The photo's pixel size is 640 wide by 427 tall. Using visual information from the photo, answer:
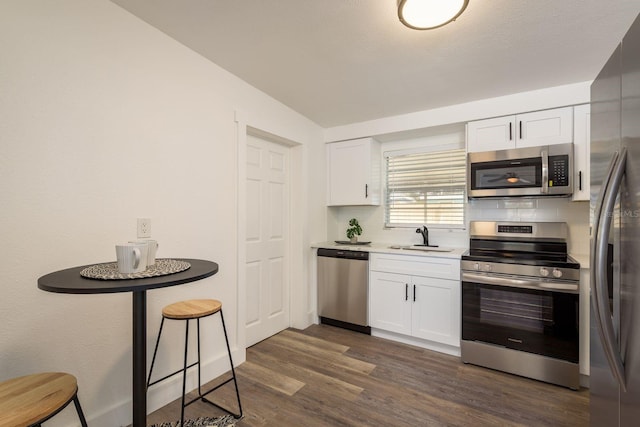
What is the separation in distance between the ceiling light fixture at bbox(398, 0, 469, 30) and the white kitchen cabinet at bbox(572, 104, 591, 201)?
1.76 m

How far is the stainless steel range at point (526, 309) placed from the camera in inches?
85.4

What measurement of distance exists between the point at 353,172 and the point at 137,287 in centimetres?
285

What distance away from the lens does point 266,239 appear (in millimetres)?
3080

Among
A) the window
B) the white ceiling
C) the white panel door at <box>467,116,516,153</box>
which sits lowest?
the window

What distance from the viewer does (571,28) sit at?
1754 mm

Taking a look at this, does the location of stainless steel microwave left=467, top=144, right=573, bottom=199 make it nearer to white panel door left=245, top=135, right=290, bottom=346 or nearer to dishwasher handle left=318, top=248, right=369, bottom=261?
dishwasher handle left=318, top=248, right=369, bottom=261

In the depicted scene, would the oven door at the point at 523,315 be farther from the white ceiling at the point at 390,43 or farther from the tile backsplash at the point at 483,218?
the white ceiling at the point at 390,43

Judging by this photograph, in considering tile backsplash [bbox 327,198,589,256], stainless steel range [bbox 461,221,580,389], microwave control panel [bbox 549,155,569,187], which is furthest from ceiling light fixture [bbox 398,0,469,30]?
tile backsplash [bbox 327,198,589,256]

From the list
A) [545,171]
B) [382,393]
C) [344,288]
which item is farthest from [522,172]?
[382,393]

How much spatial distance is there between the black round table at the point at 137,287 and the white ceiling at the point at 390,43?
58.3 inches

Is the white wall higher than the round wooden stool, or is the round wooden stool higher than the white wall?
the white wall

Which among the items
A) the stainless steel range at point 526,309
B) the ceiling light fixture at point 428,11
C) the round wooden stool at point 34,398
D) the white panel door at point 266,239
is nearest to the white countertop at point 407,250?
the stainless steel range at point 526,309

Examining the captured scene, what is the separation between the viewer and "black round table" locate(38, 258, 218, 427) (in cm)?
100

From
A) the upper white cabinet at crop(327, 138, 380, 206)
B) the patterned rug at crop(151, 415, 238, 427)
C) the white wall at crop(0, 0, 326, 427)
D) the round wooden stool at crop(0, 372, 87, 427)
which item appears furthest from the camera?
the upper white cabinet at crop(327, 138, 380, 206)
